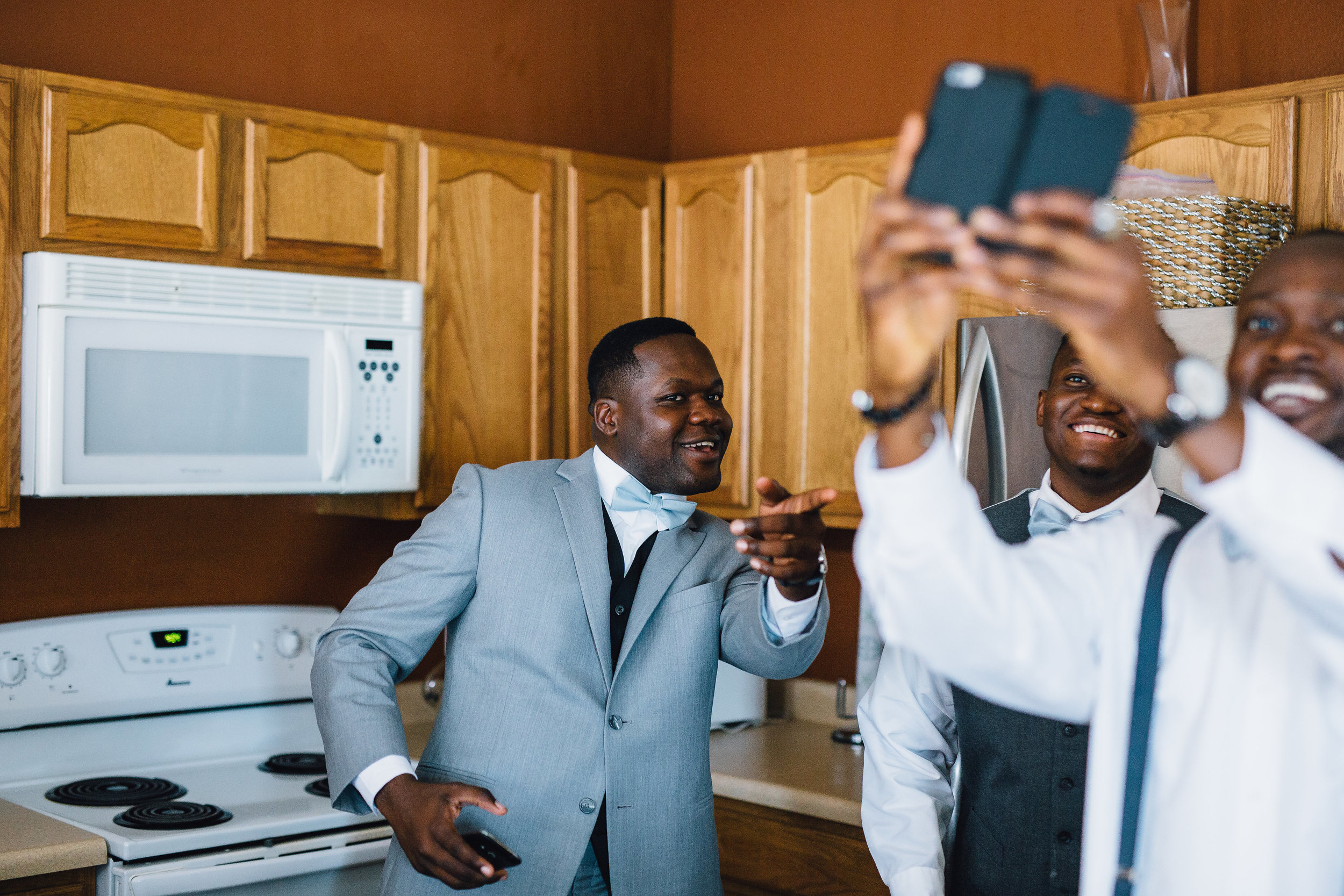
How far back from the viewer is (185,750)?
A: 2.76m

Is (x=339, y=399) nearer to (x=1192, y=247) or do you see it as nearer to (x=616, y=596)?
(x=616, y=596)

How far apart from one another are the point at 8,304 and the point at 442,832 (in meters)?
1.40

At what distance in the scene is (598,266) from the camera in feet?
10.2

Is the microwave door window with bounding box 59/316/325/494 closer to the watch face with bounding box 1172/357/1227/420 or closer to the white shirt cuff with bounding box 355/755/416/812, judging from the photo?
the white shirt cuff with bounding box 355/755/416/812

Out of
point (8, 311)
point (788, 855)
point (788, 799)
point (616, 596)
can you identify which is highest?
point (8, 311)

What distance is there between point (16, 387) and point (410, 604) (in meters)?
1.02

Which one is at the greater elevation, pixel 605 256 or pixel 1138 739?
pixel 605 256

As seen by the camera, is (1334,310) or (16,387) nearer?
(1334,310)

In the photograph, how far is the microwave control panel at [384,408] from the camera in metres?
2.71

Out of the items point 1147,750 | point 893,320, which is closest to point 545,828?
point 1147,750

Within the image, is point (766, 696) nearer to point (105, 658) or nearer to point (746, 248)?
point (746, 248)

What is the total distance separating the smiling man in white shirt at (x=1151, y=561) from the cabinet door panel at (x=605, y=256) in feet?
7.01

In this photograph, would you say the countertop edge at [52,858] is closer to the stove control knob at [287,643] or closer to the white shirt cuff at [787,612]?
the stove control knob at [287,643]

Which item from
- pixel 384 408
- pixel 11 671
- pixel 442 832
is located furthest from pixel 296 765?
pixel 442 832
